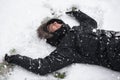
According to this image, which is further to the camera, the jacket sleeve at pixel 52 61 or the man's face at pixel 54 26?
the man's face at pixel 54 26

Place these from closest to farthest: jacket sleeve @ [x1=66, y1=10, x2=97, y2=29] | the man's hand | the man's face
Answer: the man's hand, the man's face, jacket sleeve @ [x1=66, y1=10, x2=97, y2=29]

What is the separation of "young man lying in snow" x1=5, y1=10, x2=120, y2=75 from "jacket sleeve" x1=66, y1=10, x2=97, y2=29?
24cm

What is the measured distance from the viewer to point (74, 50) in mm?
4633

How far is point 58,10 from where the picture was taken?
5.60 metres

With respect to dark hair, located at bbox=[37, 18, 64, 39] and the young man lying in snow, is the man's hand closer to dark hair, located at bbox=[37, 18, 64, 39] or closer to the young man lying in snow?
the young man lying in snow

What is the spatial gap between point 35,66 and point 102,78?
44.8 inches

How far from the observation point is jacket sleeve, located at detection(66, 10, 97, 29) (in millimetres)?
Result: 5131

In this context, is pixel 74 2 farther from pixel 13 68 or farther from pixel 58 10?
pixel 13 68

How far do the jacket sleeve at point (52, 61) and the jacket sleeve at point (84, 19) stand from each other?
2.20 feet

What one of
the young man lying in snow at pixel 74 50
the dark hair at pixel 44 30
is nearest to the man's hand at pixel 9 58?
the young man lying in snow at pixel 74 50

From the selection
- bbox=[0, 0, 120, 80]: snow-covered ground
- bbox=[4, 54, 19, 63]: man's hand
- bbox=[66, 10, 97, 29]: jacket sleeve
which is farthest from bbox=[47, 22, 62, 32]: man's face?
bbox=[4, 54, 19, 63]: man's hand

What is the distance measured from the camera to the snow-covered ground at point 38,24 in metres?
4.47

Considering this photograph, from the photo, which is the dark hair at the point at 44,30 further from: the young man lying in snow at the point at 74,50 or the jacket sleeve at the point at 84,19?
the jacket sleeve at the point at 84,19

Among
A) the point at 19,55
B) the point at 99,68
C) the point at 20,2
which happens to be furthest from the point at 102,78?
the point at 20,2
